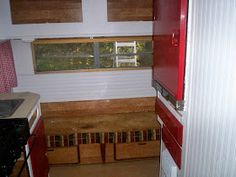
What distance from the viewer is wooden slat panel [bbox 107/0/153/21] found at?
2500 mm

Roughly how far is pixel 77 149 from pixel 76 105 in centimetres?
58

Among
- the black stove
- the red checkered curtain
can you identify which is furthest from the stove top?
the red checkered curtain

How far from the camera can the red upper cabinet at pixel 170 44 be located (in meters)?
1.36

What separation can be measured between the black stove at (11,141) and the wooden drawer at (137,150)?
136 centimetres

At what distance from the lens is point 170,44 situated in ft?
5.03

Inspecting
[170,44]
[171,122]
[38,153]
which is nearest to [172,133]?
[171,122]

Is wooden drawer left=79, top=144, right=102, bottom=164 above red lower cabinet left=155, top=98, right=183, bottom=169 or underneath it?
underneath

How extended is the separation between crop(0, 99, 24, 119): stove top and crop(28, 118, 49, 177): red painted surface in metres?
0.25

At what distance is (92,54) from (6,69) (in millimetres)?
1001

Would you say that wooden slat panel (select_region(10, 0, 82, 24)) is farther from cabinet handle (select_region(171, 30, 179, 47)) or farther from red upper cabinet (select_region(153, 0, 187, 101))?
cabinet handle (select_region(171, 30, 179, 47))

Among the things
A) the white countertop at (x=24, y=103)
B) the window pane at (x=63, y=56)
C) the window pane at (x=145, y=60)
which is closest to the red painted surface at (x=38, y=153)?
the white countertop at (x=24, y=103)

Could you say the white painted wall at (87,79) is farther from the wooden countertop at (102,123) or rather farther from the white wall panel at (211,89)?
the white wall panel at (211,89)

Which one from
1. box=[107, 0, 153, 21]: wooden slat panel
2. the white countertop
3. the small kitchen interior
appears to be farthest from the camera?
box=[107, 0, 153, 21]: wooden slat panel

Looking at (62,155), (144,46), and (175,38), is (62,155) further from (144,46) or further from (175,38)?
(175,38)
